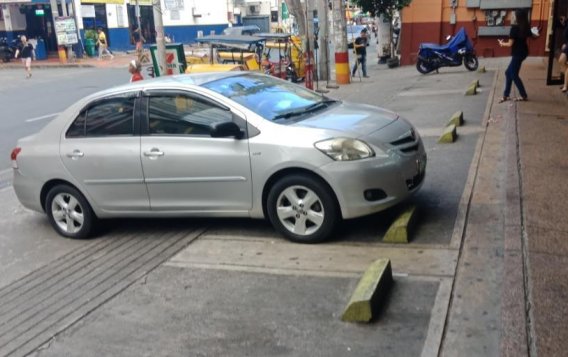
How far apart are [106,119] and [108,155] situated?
1.45 ft

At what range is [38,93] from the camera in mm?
22484

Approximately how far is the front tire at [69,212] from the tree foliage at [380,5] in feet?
65.1

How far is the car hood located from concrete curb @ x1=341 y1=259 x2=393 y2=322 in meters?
1.54

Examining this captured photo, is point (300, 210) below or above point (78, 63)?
above

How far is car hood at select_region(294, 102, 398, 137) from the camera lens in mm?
5785

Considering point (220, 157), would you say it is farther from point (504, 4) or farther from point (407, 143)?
point (504, 4)

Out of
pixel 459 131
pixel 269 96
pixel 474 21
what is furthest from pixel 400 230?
pixel 474 21

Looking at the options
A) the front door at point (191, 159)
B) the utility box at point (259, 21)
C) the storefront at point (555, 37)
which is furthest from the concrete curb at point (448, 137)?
the utility box at point (259, 21)

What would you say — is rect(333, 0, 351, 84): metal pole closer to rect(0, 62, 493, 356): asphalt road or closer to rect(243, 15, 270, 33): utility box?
rect(0, 62, 493, 356): asphalt road

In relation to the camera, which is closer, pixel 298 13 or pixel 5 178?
pixel 5 178

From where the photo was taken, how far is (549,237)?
5.02 meters

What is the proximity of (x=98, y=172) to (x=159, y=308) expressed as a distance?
7.40 feet

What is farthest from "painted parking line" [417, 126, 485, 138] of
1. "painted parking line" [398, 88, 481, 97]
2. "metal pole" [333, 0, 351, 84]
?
"metal pole" [333, 0, 351, 84]

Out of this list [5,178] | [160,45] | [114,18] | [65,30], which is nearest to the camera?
[5,178]
